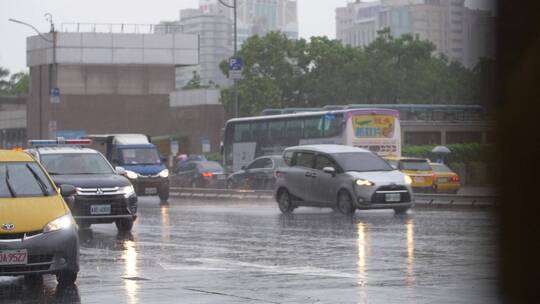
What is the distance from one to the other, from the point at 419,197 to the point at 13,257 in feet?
78.9

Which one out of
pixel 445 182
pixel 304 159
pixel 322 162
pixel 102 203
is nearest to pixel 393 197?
pixel 322 162

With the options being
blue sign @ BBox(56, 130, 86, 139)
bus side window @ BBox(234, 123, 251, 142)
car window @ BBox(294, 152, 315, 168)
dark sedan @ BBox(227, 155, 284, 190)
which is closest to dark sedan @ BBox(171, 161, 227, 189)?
bus side window @ BBox(234, 123, 251, 142)

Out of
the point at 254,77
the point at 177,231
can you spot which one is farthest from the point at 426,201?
the point at 254,77

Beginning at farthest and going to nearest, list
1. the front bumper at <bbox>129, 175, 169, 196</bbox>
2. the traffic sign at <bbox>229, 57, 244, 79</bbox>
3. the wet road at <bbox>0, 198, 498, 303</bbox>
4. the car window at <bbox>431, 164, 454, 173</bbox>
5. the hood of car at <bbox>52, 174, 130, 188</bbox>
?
the traffic sign at <bbox>229, 57, 244, 79</bbox>
the car window at <bbox>431, 164, 454, 173</bbox>
the front bumper at <bbox>129, 175, 169, 196</bbox>
the hood of car at <bbox>52, 174, 130, 188</bbox>
the wet road at <bbox>0, 198, 498, 303</bbox>

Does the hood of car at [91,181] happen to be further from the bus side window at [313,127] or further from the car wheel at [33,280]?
the bus side window at [313,127]

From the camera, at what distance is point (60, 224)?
12.9 m

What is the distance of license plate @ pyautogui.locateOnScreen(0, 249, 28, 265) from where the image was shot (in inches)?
490

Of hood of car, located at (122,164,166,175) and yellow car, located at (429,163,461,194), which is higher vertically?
hood of car, located at (122,164,166,175)

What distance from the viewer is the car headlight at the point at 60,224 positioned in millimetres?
12766

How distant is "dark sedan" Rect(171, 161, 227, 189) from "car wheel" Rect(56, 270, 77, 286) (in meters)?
41.9

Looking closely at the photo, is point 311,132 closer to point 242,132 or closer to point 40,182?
point 242,132

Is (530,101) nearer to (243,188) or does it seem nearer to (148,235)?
(148,235)

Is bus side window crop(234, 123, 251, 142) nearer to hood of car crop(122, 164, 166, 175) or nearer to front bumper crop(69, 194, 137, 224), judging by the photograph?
hood of car crop(122, 164, 166, 175)

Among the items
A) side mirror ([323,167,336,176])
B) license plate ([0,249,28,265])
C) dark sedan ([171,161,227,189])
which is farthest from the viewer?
dark sedan ([171,161,227,189])
